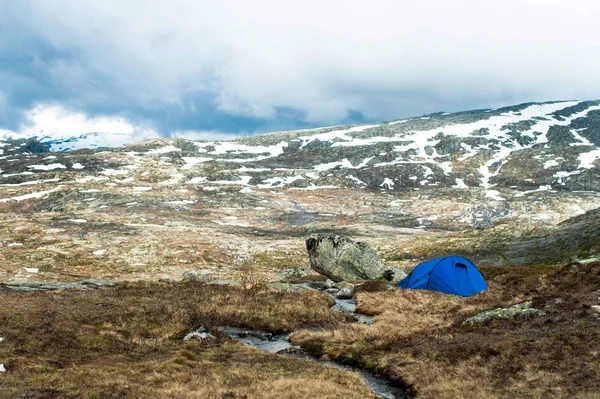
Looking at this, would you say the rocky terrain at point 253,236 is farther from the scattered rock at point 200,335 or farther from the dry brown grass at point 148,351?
the scattered rock at point 200,335

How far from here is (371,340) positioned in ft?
74.1

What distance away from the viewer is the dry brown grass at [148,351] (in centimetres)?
1474

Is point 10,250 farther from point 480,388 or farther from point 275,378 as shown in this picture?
point 480,388

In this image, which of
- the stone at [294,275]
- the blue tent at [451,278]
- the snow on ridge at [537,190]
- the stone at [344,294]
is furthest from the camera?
the snow on ridge at [537,190]

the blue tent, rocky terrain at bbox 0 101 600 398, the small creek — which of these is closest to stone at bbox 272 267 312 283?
rocky terrain at bbox 0 101 600 398

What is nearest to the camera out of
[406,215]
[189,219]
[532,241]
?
[532,241]

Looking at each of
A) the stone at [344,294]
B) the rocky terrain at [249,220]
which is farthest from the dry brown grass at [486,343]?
the rocky terrain at [249,220]

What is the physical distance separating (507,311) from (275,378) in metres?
13.9

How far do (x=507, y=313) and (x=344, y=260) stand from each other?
2702 centimetres

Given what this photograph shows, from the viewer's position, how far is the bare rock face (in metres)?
49.1

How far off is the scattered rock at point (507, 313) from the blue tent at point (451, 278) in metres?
10.3

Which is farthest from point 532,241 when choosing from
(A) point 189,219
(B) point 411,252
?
(A) point 189,219

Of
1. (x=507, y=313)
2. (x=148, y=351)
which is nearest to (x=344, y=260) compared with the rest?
(x=507, y=313)

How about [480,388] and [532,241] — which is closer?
[480,388]
